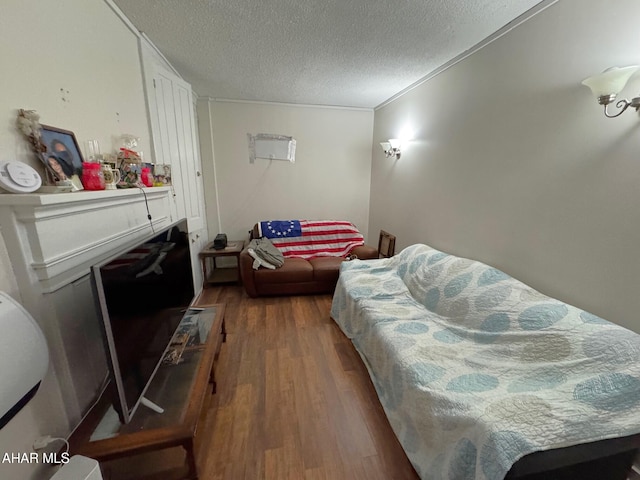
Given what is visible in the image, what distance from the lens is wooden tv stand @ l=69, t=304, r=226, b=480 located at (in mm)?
980

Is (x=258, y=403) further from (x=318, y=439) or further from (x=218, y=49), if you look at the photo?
(x=218, y=49)

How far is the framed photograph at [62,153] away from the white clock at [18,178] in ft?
0.44

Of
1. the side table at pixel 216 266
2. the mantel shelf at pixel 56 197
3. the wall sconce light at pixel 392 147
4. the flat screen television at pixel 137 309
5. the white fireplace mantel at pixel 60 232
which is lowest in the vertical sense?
the side table at pixel 216 266

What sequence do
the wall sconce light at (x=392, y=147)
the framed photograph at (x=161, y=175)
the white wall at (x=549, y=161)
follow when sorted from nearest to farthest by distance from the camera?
the white wall at (x=549, y=161)
the framed photograph at (x=161, y=175)
the wall sconce light at (x=392, y=147)

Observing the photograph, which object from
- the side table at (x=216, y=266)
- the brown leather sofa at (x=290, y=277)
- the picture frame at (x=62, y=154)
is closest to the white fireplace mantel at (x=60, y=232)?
the picture frame at (x=62, y=154)

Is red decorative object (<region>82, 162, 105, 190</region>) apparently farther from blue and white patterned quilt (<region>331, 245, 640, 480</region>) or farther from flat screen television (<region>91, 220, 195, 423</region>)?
blue and white patterned quilt (<region>331, 245, 640, 480</region>)

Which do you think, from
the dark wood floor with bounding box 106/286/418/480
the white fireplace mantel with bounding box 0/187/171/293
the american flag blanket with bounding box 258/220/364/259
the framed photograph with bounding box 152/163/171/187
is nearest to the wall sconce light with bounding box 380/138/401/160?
the american flag blanket with bounding box 258/220/364/259

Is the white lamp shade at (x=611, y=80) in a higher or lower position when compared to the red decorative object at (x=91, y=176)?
higher

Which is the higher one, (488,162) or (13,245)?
(488,162)

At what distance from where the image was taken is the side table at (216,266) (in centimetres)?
327

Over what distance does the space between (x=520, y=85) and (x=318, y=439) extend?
254cm

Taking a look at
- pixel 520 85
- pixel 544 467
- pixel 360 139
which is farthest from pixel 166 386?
pixel 360 139

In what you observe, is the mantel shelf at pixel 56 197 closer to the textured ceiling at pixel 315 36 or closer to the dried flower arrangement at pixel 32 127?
the dried flower arrangement at pixel 32 127

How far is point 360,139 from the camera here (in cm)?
402
